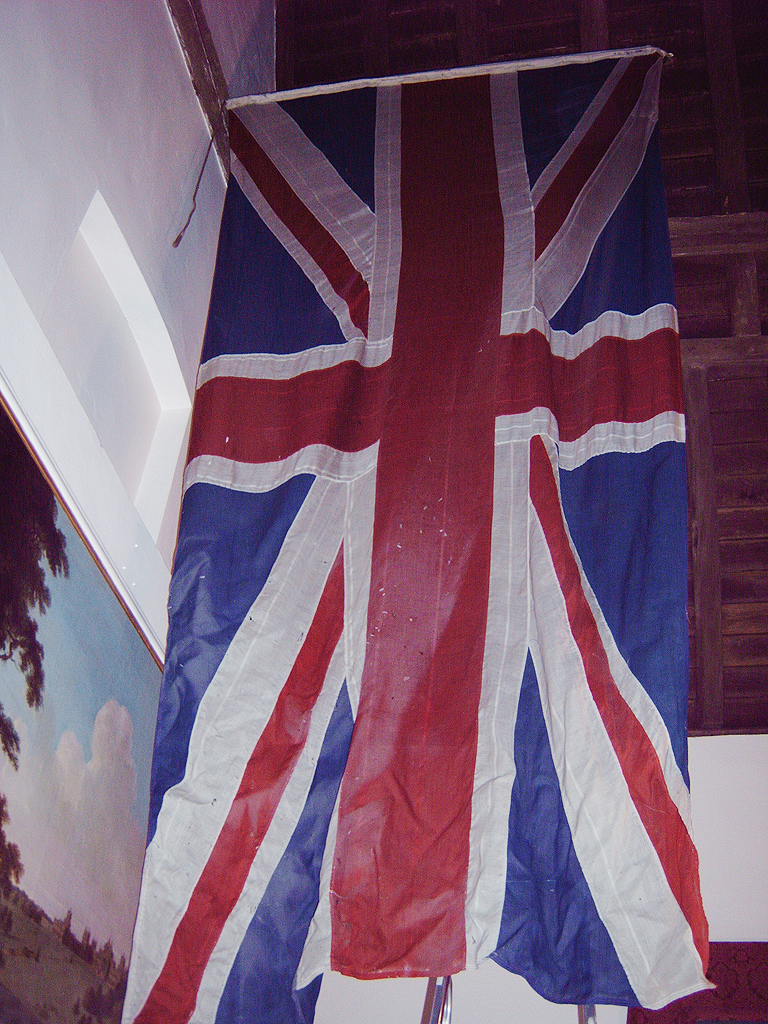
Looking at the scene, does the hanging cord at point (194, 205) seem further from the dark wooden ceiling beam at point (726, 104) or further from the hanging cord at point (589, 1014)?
the hanging cord at point (589, 1014)

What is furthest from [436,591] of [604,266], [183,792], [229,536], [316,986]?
[604,266]

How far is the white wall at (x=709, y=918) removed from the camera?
8.20ft

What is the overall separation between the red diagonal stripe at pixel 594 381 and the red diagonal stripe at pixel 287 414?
1.00 feet

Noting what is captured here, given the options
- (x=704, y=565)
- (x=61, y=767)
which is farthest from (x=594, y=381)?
(x=61, y=767)

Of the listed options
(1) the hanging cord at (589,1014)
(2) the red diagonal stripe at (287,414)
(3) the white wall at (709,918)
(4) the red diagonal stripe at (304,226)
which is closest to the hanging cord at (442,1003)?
(1) the hanging cord at (589,1014)

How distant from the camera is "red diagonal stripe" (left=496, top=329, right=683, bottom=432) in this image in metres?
2.05

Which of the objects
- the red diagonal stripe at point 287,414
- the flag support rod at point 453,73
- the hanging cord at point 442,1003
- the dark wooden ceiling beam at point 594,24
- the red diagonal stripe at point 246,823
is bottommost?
the hanging cord at point 442,1003

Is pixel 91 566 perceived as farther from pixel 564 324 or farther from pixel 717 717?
pixel 717 717

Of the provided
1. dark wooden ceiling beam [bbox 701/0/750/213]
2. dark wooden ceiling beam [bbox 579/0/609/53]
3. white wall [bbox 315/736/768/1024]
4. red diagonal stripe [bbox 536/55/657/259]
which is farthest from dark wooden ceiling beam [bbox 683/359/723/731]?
dark wooden ceiling beam [bbox 579/0/609/53]

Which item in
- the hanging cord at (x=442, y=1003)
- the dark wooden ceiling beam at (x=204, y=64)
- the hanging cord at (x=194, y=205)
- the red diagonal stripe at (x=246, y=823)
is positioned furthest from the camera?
the dark wooden ceiling beam at (x=204, y=64)

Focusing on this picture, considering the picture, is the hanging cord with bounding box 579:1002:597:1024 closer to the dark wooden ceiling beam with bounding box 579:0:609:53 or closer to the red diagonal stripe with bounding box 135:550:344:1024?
the red diagonal stripe with bounding box 135:550:344:1024

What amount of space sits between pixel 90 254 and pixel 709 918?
233cm

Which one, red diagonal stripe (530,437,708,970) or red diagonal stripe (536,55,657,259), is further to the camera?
red diagonal stripe (536,55,657,259)

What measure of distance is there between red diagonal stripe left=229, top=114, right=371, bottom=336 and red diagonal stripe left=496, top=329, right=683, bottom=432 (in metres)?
0.41
